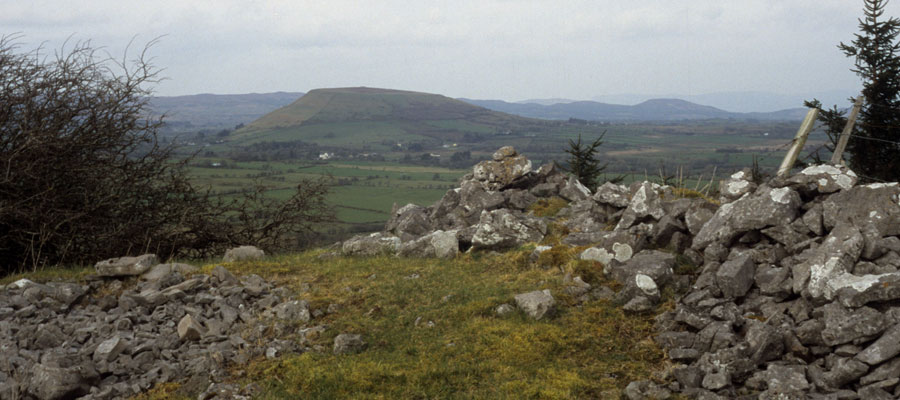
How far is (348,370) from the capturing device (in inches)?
357

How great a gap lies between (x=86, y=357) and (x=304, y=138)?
19762 cm

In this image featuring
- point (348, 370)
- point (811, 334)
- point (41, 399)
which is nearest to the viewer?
point (41, 399)

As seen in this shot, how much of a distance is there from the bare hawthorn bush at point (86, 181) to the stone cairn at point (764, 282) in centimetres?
777

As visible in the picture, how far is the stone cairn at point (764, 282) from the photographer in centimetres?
778

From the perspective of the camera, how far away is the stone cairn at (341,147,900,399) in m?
7.78

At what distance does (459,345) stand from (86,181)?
12.5m

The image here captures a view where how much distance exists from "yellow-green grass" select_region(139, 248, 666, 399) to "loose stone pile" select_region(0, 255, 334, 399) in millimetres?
558

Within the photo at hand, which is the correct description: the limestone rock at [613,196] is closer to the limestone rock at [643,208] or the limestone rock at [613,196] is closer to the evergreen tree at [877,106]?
the limestone rock at [643,208]

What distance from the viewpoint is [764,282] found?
10.2 m

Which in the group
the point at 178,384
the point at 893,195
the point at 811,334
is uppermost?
the point at 893,195

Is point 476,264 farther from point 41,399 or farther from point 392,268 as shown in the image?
point 41,399

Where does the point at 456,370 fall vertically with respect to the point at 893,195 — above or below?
below

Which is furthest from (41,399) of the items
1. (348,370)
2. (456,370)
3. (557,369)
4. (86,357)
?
(557,369)

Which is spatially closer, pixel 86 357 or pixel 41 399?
pixel 41 399
